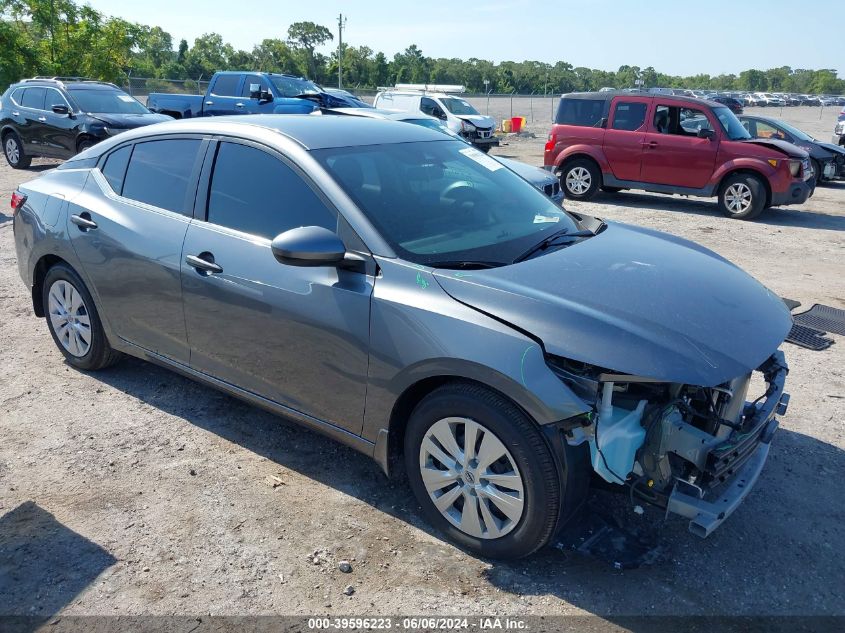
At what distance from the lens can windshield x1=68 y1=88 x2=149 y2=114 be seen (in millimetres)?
14578

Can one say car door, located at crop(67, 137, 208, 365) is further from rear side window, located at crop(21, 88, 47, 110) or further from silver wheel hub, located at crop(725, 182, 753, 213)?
rear side window, located at crop(21, 88, 47, 110)

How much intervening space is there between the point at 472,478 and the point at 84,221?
3028 mm

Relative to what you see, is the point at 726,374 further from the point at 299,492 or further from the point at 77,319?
the point at 77,319

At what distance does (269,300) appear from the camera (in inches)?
139

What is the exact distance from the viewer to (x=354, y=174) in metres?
3.57

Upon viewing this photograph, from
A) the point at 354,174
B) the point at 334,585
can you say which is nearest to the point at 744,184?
the point at 354,174

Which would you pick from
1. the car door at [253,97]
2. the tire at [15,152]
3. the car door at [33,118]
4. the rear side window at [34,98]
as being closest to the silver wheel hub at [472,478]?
the car door at [33,118]

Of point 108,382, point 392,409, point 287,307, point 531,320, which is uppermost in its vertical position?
point 531,320

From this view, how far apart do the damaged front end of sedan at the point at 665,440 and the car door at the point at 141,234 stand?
234cm

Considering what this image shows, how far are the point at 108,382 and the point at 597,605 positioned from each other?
3.59 meters

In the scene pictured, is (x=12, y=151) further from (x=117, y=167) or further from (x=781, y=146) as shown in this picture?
(x=781, y=146)

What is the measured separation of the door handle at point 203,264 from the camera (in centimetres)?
374

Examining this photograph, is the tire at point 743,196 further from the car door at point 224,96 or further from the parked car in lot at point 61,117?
the car door at point 224,96

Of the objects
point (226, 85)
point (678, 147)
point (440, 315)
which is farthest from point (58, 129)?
point (440, 315)
